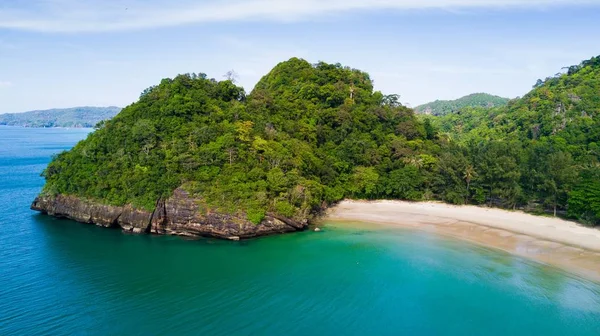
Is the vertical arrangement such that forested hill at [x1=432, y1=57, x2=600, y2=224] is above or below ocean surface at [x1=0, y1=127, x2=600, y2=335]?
above

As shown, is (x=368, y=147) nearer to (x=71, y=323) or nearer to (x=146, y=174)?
(x=146, y=174)

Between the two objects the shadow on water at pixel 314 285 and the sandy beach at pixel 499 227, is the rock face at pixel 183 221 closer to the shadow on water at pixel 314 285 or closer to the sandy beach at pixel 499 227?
the shadow on water at pixel 314 285

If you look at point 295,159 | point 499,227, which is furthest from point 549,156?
point 295,159

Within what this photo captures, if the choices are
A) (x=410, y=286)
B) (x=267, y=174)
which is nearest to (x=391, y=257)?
(x=410, y=286)

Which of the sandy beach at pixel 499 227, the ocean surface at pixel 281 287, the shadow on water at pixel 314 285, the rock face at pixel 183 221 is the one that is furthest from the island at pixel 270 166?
the shadow on water at pixel 314 285

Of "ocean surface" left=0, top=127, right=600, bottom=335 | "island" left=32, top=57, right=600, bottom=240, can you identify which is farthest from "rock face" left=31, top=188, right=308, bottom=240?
"ocean surface" left=0, top=127, right=600, bottom=335

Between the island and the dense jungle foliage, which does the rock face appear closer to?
the island

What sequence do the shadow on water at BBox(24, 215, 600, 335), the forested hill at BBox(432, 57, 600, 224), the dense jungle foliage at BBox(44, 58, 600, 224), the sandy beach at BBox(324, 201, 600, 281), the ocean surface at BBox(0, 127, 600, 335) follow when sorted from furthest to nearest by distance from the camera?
the forested hill at BBox(432, 57, 600, 224) < the dense jungle foliage at BBox(44, 58, 600, 224) < the sandy beach at BBox(324, 201, 600, 281) < the shadow on water at BBox(24, 215, 600, 335) < the ocean surface at BBox(0, 127, 600, 335)
